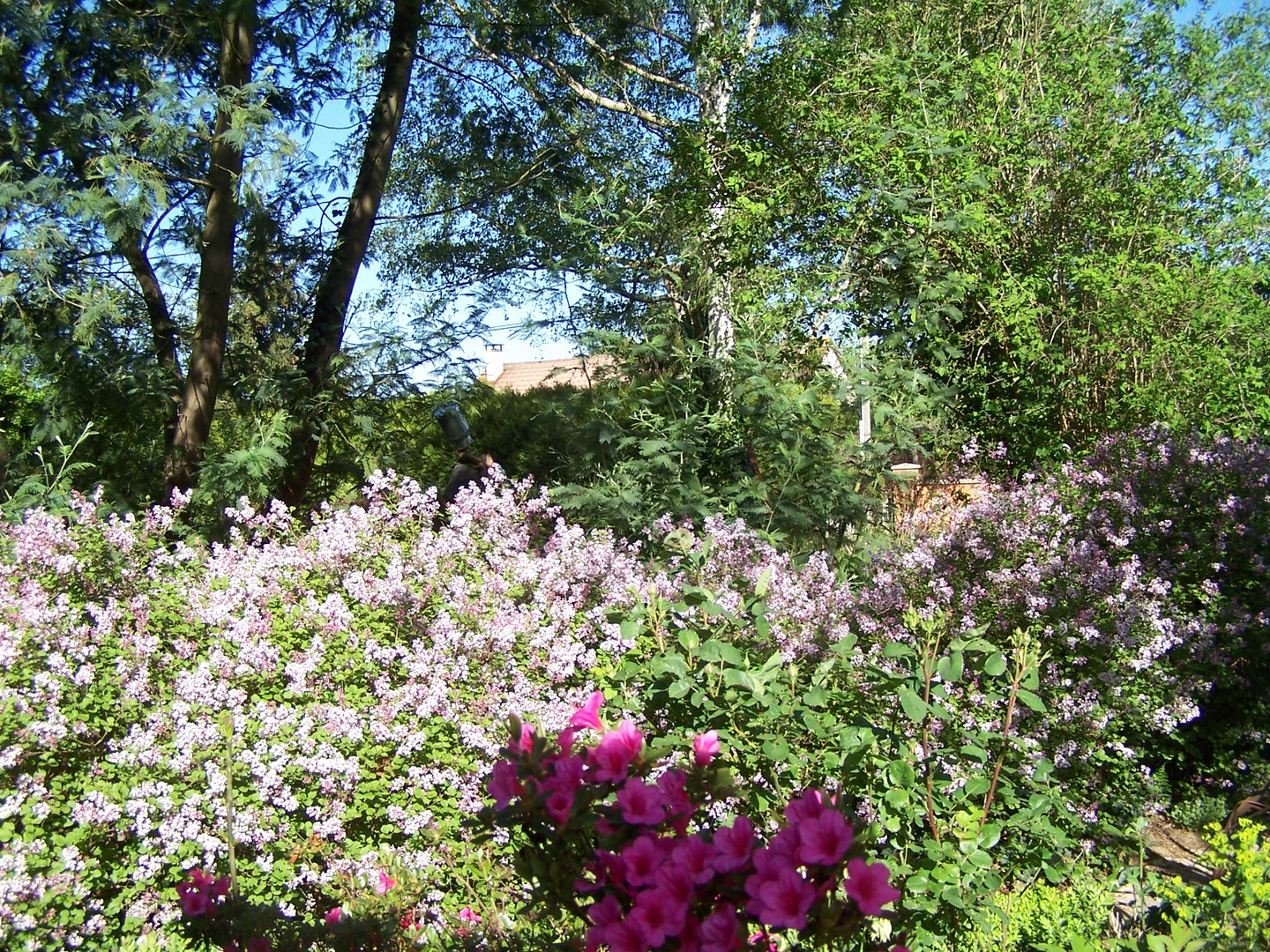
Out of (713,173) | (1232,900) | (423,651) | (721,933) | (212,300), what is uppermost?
(713,173)

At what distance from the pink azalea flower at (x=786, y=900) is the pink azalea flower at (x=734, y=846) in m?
0.07

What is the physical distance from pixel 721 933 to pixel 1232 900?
160cm

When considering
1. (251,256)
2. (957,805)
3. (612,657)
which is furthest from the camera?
(251,256)

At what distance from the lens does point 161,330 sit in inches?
223

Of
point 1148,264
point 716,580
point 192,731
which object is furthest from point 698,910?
point 1148,264

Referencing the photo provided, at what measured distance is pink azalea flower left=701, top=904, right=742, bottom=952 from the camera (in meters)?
1.30

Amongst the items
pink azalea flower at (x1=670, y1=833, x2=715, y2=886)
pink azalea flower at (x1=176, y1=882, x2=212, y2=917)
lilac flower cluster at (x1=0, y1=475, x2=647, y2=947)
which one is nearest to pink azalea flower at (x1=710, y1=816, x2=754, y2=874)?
pink azalea flower at (x1=670, y1=833, x2=715, y2=886)

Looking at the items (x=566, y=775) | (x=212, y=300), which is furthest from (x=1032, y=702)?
(x=212, y=300)

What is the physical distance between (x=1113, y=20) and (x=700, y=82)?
3.33 metres

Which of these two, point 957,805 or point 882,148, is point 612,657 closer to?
point 957,805

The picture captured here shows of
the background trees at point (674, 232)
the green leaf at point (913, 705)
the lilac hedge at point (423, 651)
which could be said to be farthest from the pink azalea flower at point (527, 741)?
the background trees at point (674, 232)

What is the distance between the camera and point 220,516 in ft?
16.7

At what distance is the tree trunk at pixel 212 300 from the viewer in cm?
552

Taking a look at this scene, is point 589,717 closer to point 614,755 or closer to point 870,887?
point 614,755
